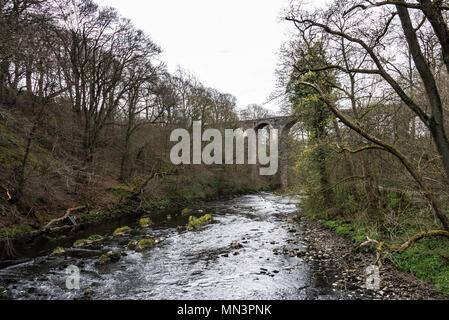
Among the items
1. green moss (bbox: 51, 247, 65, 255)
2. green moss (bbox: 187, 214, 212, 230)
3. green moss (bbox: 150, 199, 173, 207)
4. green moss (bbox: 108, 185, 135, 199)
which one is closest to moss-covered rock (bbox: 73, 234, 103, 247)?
green moss (bbox: 51, 247, 65, 255)

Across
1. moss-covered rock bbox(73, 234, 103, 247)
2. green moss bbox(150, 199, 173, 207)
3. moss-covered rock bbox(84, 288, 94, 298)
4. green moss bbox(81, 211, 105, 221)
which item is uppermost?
green moss bbox(150, 199, 173, 207)

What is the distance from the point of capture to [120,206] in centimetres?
1828

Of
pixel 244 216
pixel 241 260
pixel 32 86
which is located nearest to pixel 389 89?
pixel 241 260

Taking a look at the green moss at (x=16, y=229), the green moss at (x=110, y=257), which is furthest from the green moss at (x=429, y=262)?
the green moss at (x=16, y=229)

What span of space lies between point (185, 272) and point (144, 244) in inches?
132

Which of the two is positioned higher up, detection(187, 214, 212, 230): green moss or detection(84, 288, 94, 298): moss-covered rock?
detection(187, 214, 212, 230): green moss

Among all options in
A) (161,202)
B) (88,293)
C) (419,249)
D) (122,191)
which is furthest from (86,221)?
(419,249)

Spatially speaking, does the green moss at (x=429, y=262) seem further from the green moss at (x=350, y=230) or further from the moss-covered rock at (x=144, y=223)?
the moss-covered rock at (x=144, y=223)

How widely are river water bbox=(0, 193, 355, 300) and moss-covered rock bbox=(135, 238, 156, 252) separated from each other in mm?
345

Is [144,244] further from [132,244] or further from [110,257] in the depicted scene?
[110,257]

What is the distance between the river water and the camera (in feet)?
21.3

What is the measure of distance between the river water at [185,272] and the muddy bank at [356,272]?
325 mm

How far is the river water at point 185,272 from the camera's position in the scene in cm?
648

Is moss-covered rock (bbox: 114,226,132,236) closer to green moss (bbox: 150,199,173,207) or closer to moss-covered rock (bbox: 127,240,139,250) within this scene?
moss-covered rock (bbox: 127,240,139,250)
